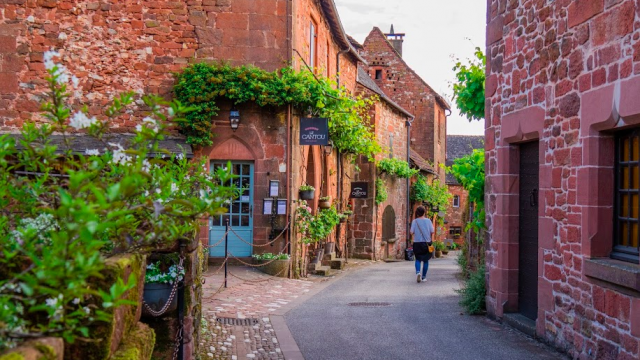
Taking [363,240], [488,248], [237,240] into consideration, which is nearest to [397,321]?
[488,248]

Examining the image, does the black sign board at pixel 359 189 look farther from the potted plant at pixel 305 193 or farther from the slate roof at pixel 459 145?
the slate roof at pixel 459 145

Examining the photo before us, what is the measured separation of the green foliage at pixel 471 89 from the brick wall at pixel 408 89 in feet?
79.3

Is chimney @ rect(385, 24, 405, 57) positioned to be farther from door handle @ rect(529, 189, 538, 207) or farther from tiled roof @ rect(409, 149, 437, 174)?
door handle @ rect(529, 189, 538, 207)

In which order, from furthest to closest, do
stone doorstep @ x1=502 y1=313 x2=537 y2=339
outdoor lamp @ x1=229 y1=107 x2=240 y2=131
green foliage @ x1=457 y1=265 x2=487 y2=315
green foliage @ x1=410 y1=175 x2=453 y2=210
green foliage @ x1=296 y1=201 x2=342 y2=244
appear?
green foliage @ x1=410 y1=175 x2=453 y2=210
green foliage @ x1=296 y1=201 x2=342 y2=244
outdoor lamp @ x1=229 y1=107 x2=240 y2=131
green foliage @ x1=457 y1=265 x2=487 y2=315
stone doorstep @ x1=502 y1=313 x2=537 y2=339

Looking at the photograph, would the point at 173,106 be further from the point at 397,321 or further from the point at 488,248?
the point at 488,248

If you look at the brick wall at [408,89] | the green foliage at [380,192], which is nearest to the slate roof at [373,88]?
the green foliage at [380,192]

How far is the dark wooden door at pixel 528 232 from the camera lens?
8.84 m

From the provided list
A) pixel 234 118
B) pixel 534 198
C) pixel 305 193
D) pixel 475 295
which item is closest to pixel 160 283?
pixel 534 198

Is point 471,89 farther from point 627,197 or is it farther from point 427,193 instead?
point 427,193

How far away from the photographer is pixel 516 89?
902cm

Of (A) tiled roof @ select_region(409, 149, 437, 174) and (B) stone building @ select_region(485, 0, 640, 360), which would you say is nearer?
(B) stone building @ select_region(485, 0, 640, 360)

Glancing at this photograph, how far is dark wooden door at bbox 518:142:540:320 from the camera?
29.0 feet

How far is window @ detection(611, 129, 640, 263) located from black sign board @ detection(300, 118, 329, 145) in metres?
8.36

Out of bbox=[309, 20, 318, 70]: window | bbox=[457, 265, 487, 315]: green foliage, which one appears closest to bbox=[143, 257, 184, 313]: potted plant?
bbox=[457, 265, 487, 315]: green foliage
